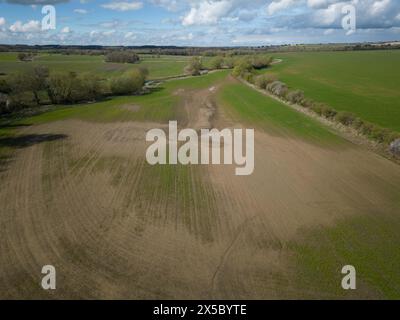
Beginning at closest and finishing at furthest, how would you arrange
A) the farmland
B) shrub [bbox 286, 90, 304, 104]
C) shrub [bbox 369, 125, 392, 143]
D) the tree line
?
the farmland
shrub [bbox 369, 125, 392, 143]
shrub [bbox 286, 90, 304, 104]
the tree line

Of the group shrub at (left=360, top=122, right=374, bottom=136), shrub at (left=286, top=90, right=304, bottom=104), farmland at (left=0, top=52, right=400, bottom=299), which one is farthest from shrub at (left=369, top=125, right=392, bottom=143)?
shrub at (left=286, top=90, right=304, bottom=104)

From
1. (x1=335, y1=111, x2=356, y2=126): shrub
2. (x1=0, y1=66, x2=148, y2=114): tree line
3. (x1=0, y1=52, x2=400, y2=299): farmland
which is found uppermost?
(x1=0, y1=66, x2=148, y2=114): tree line

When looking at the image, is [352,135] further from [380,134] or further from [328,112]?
[328,112]

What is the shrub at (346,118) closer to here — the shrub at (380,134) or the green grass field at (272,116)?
the green grass field at (272,116)

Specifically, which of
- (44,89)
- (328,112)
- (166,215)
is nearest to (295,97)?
(328,112)

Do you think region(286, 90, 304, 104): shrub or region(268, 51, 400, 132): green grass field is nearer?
region(268, 51, 400, 132): green grass field

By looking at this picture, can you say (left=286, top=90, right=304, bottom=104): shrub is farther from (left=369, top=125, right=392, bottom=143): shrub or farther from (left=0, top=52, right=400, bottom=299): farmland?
(left=369, top=125, right=392, bottom=143): shrub
